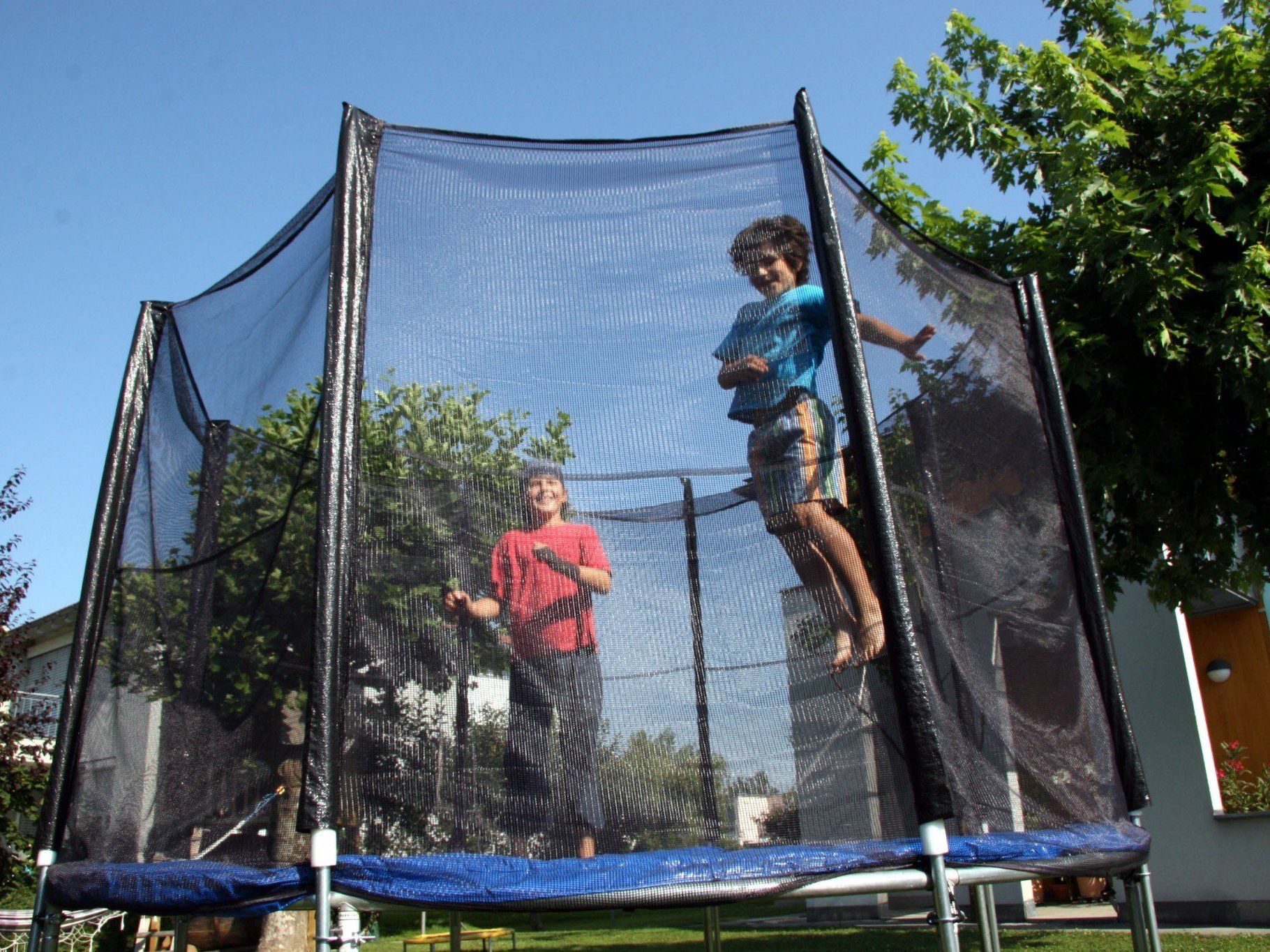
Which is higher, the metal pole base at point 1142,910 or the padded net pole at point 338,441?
the padded net pole at point 338,441

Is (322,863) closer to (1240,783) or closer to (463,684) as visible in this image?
(463,684)

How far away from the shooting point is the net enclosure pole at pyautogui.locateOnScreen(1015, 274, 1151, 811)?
91.7 inches

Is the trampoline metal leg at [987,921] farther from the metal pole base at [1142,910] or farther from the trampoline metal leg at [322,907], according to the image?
the trampoline metal leg at [322,907]

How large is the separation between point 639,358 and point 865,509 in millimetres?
566

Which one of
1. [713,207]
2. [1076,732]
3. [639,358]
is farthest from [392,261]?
[1076,732]

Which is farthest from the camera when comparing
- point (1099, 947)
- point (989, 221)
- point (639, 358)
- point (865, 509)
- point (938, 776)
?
point (989, 221)

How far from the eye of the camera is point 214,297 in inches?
110

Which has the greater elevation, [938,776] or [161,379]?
[161,379]

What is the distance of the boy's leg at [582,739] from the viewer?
5.58 ft

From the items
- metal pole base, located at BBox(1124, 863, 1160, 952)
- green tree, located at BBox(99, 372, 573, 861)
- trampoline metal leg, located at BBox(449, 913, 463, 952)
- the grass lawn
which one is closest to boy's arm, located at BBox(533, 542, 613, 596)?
green tree, located at BBox(99, 372, 573, 861)

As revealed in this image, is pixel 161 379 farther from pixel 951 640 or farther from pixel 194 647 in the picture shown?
pixel 951 640

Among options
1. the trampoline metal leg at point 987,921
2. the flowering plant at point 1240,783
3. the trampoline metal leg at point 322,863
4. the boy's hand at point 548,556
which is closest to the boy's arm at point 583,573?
the boy's hand at point 548,556

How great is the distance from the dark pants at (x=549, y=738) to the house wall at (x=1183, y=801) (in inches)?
216

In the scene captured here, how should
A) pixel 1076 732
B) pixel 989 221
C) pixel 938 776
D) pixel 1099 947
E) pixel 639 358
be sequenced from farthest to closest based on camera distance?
pixel 989 221, pixel 1099 947, pixel 1076 732, pixel 639 358, pixel 938 776
